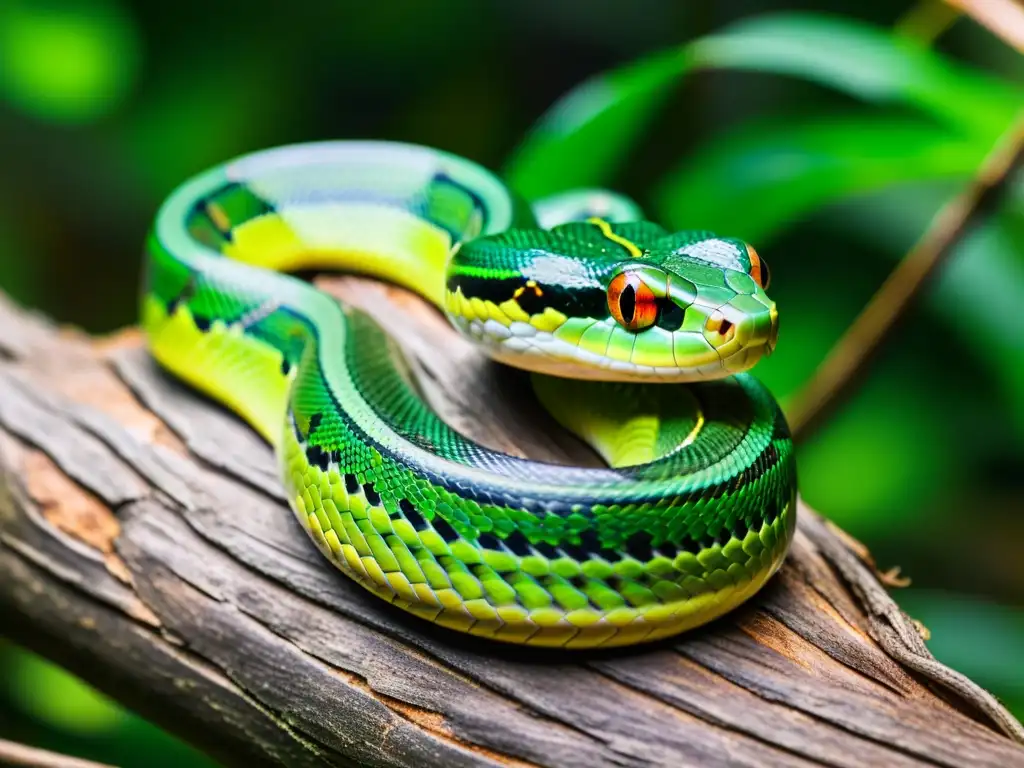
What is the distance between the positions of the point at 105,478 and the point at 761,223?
3.24 meters

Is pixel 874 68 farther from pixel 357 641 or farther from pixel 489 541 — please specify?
pixel 357 641

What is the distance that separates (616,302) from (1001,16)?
2.42m

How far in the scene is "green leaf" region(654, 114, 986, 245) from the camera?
14.6 feet

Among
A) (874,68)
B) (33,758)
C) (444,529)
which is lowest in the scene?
(33,758)

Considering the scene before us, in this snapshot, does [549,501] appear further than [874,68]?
No

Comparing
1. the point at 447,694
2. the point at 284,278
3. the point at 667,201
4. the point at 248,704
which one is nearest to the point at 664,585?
the point at 447,694

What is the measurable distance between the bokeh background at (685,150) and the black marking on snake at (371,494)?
8.36 ft

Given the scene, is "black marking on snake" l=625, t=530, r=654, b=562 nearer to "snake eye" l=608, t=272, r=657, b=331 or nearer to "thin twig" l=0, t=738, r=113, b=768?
"snake eye" l=608, t=272, r=657, b=331

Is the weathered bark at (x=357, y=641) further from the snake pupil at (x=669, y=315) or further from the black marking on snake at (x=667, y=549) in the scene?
the snake pupil at (x=669, y=315)

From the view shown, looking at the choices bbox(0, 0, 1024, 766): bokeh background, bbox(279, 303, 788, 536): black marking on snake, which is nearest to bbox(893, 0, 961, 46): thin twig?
bbox(0, 0, 1024, 766): bokeh background

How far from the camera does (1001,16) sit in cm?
391

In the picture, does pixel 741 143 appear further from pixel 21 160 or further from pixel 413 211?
pixel 21 160

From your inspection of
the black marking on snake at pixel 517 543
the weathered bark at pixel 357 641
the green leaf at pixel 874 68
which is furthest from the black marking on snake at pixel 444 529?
the green leaf at pixel 874 68

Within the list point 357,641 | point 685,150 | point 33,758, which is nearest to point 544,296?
point 357,641
